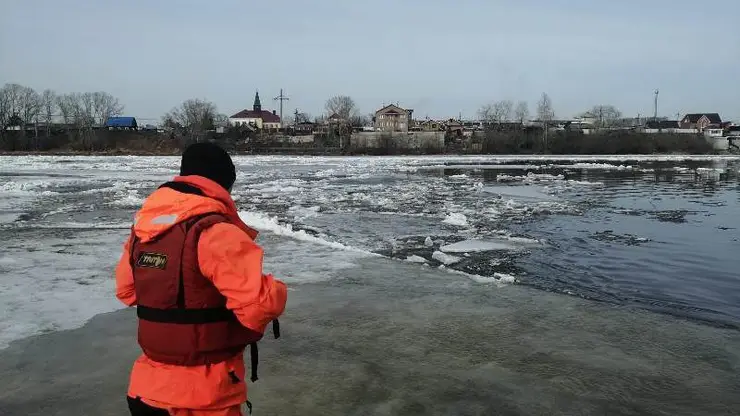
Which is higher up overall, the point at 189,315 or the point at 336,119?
the point at 336,119

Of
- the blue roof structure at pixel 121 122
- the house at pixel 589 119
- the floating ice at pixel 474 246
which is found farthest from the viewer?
the house at pixel 589 119

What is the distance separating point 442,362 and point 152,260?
3000mm

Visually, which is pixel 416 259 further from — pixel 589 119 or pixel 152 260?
pixel 589 119

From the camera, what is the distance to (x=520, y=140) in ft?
280

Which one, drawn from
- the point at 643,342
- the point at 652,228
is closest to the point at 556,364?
the point at 643,342

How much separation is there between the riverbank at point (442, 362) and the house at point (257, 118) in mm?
121304

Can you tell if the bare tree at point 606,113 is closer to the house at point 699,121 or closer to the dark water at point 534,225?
the house at point 699,121

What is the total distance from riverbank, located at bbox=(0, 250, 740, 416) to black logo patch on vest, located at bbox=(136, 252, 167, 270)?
6.04 ft

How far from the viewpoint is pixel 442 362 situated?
4738 mm

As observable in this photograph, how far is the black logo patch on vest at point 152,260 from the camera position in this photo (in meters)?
2.28

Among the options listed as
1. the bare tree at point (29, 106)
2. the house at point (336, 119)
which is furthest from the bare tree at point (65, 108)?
the house at point (336, 119)

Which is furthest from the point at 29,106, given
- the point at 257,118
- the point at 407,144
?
the point at 407,144

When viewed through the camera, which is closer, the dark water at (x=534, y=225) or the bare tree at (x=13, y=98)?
the dark water at (x=534, y=225)

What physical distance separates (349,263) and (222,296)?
20.9ft
